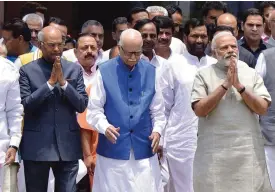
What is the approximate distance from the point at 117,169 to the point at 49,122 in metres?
0.74

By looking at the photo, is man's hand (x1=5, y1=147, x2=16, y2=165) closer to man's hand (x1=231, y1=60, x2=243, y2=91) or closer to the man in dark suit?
the man in dark suit

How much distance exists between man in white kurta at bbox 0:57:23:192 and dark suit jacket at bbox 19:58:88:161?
0.23m

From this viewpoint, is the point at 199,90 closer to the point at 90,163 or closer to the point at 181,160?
the point at 90,163

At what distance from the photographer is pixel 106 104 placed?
759 centimetres

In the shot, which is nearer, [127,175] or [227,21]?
[127,175]

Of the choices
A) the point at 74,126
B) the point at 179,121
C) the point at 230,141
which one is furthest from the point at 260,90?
the point at 179,121

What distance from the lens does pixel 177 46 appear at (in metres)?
10.0

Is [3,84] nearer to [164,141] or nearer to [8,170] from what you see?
[8,170]

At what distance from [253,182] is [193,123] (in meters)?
1.89

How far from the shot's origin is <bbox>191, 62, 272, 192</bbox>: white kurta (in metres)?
7.06

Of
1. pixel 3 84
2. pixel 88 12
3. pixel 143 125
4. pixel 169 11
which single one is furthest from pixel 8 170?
pixel 88 12

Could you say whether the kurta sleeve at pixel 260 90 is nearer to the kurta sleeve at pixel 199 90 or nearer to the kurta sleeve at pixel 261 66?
the kurta sleeve at pixel 199 90

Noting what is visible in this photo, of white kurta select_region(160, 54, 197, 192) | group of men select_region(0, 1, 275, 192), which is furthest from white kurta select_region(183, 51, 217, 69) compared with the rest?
group of men select_region(0, 1, 275, 192)

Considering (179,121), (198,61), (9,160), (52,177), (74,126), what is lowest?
(52,177)
